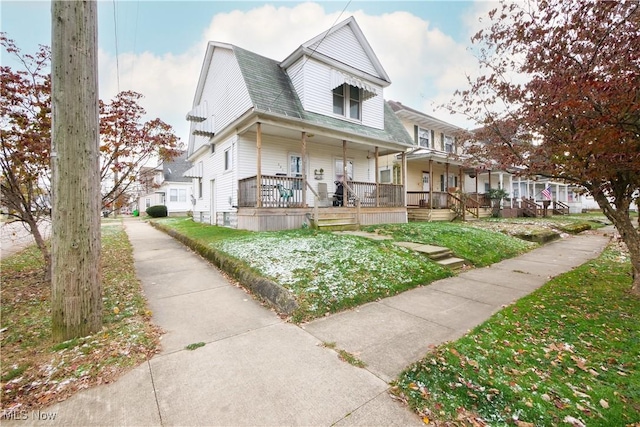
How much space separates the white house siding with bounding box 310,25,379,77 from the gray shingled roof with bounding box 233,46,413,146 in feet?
6.88

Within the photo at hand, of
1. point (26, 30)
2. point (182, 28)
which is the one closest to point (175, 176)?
point (182, 28)

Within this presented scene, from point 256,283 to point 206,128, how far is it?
11559 millimetres

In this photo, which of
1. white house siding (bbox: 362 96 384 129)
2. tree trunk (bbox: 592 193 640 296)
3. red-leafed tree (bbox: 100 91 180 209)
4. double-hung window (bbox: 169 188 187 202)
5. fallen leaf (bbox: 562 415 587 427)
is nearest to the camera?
fallen leaf (bbox: 562 415 587 427)

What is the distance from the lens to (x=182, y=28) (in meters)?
10.7

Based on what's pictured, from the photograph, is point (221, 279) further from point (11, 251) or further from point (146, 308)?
point (11, 251)

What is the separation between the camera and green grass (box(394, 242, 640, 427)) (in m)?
2.09

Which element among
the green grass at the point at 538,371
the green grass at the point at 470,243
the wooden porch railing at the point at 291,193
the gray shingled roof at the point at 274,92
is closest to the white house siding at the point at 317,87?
the gray shingled roof at the point at 274,92

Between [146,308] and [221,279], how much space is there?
1.64 meters

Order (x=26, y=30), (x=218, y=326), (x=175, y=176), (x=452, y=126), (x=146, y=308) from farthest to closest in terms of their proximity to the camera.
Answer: (x=175, y=176), (x=452, y=126), (x=26, y=30), (x=146, y=308), (x=218, y=326)

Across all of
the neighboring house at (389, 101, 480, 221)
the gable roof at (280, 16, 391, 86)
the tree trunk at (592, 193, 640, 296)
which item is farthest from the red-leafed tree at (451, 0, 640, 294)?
the neighboring house at (389, 101, 480, 221)

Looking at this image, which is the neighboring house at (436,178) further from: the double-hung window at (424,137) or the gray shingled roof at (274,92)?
the gray shingled roof at (274,92)

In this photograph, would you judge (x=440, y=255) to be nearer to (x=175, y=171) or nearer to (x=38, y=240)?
(x=38, y=240)

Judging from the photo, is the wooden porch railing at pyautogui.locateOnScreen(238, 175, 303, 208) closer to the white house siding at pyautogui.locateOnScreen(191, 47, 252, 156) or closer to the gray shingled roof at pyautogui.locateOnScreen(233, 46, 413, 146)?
the gray shingled roof at pyautogui.locateOnScreen(233, 46, 413, 146)

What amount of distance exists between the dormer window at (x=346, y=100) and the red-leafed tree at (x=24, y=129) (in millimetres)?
10199
